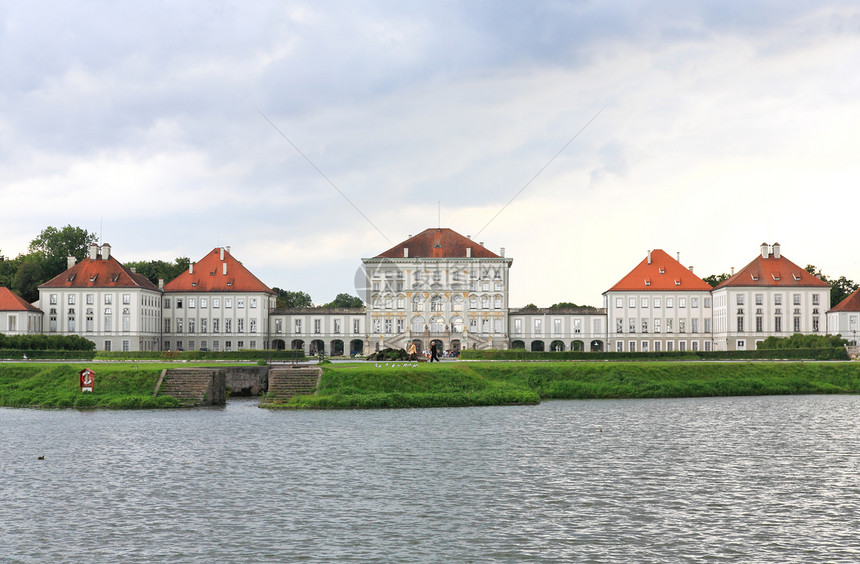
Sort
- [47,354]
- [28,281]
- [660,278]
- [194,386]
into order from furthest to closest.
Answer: [28,281] < [660,278] < [47,354] < [194,386]

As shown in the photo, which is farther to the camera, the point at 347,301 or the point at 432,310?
the point at 347,301

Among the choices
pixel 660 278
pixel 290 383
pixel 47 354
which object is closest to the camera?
pixel 290 383

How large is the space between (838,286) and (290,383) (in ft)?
332

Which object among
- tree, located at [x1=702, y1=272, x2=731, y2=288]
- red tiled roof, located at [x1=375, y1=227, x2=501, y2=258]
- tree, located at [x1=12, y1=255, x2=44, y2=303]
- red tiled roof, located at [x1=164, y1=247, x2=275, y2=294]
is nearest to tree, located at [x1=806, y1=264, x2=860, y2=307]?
tree, located at [x1=702, y1=272, x2=731, y2=288]

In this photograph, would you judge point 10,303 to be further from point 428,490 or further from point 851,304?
point 851,304

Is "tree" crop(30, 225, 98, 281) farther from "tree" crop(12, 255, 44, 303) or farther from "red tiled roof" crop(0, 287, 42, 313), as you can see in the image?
"red tiled roof" crop(0, 287, 42, 313)

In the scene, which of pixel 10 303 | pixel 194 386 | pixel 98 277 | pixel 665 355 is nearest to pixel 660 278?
pixel 665 355

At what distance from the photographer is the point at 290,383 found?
46.7 m

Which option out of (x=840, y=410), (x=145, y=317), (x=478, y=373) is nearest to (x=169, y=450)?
(x=478, y=373)

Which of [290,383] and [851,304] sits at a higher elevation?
[851,304]

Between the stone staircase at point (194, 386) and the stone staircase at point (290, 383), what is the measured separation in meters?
2.50

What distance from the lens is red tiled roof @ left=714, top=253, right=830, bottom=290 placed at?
109m

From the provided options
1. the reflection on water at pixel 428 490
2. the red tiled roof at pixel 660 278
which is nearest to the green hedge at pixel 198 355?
the reflection on water at pixel 428 490

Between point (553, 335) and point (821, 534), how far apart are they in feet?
323
